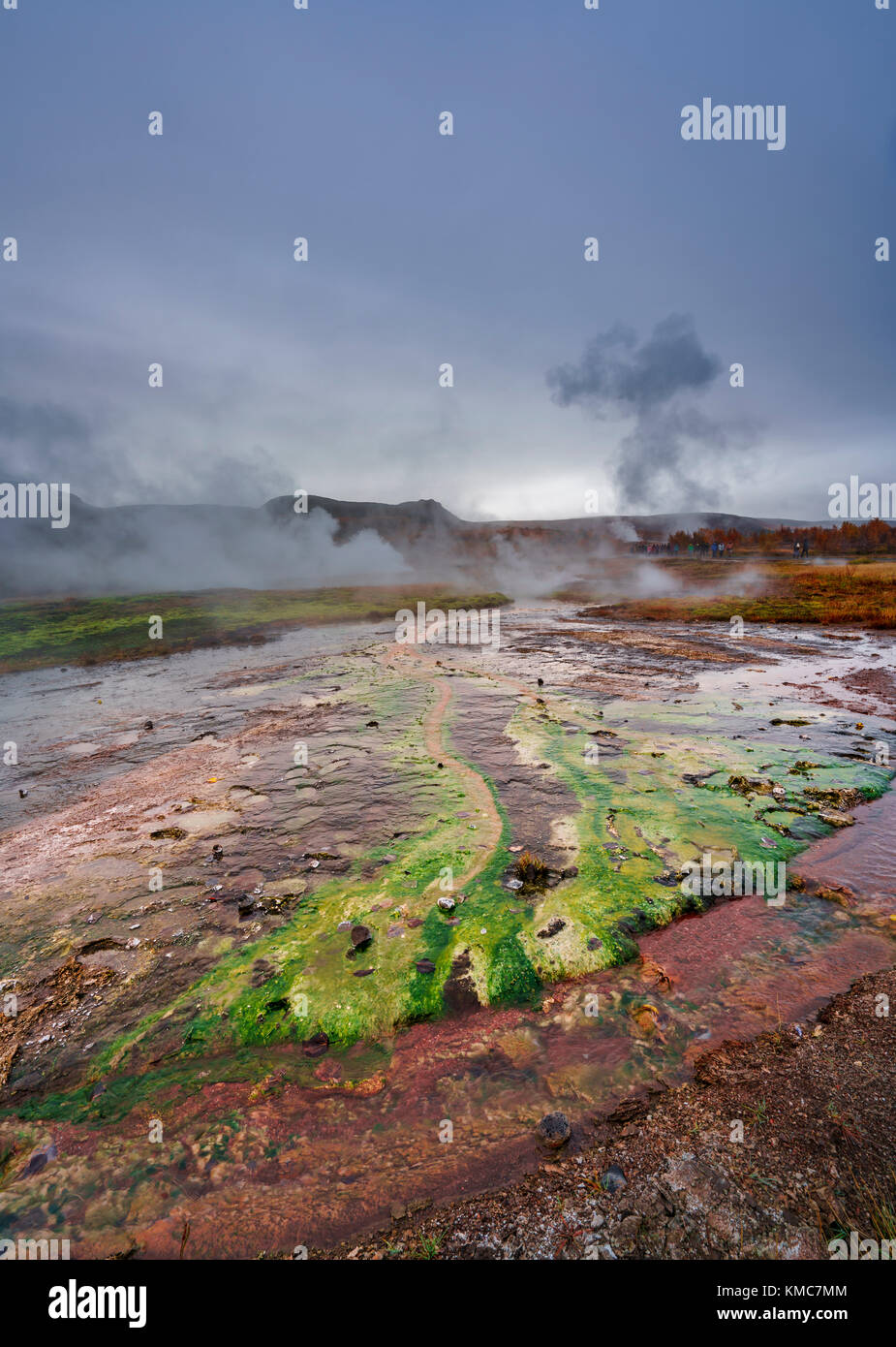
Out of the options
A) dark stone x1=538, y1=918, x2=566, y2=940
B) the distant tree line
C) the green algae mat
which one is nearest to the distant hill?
the distant tree line

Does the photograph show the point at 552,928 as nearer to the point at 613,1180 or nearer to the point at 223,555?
the point at 613,1180

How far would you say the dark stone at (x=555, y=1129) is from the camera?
3123 mm

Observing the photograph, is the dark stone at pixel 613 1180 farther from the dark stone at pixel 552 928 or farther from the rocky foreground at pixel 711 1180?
the dark stone at pixel 552 928

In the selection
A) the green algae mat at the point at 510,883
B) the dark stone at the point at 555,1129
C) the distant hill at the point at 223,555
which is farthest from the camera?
the distant hill at the point at 223,555

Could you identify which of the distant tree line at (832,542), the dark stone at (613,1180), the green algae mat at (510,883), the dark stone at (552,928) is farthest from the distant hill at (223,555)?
→ the dark stone at (613,1180)

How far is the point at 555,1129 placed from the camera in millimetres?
3188

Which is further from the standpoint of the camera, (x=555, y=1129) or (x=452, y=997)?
(x=452, y=997)

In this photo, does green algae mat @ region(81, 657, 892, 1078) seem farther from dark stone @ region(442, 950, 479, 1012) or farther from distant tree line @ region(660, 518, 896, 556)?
distant tree line @ region(660, 518, 896, 556)

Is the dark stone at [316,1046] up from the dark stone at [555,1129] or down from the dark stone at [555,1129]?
down

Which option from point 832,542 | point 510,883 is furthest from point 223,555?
Result: point 832,542

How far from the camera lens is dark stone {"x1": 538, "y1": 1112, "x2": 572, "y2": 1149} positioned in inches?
123
